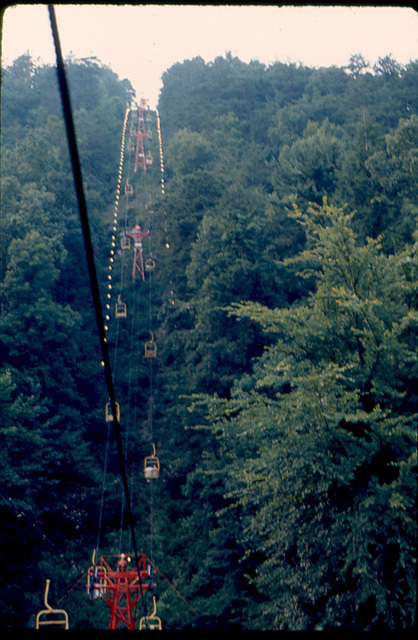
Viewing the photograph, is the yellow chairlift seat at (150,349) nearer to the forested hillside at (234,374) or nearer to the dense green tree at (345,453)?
the forested hillside at (234,374)

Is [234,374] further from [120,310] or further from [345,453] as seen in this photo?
[120,310]

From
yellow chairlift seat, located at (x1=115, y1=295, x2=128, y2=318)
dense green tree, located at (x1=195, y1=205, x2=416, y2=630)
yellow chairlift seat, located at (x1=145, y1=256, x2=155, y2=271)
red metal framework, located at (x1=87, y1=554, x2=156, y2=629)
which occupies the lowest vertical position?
red metal framework, located at (x1=87, y1=554, x2=156, y2=629)

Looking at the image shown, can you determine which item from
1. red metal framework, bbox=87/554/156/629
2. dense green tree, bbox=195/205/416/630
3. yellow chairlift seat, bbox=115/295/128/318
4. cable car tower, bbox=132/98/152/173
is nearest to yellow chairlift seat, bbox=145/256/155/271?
yellow chairlift seat, bbox=115/295/128/318

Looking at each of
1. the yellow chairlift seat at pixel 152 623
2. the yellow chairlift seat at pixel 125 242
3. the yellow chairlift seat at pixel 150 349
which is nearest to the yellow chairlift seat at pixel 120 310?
the yellow chairlift seat at pixel 150 349

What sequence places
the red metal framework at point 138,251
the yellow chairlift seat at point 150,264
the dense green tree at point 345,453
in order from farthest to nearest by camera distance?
the red metal framework at point 138,251, the yellow chairlift seat at point 150,264, the dense green tree at point 345,453

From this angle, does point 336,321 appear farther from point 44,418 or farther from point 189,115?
point 189,115

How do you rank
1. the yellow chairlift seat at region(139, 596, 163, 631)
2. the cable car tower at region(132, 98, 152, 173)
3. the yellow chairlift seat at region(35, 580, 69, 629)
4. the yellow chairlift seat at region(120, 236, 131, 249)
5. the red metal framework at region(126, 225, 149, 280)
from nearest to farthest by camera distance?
the yellow chairlift seat at region(35, 580, 69, 629) → the yellow chairlift seat at region(139, 596, 163, 631) → the red metal framework at region(126, 225, 149, 280) → the yellow chairlift seat at region(120, 236, 131, 249) → the cable car tower at region(132, 98, 152, 173)

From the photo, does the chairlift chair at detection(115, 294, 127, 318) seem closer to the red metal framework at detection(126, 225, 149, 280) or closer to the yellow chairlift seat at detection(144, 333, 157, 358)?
the yellow chairlift seat at detection(144, 333, 157, 358)

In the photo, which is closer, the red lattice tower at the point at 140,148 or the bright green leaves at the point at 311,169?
the bright green leaves at the point at 311,169

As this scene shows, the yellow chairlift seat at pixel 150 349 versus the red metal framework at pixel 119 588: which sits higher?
the yellow chairlift seat at pixel 150 349
